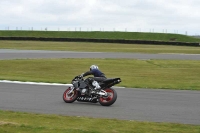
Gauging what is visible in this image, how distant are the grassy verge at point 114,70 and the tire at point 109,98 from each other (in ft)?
27.5

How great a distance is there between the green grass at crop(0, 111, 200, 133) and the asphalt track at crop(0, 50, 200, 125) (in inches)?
30.6

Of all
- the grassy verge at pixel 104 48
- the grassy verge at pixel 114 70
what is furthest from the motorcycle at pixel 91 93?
the grassy verge at pixel 104 48

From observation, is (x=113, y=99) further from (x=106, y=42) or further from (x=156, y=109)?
(x=106, y=42)

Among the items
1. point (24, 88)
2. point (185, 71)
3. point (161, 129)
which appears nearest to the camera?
point (161, 129)

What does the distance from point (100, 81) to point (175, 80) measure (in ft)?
35.9

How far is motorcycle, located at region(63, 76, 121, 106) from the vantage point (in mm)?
13586

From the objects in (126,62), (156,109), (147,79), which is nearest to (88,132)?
(156,109)

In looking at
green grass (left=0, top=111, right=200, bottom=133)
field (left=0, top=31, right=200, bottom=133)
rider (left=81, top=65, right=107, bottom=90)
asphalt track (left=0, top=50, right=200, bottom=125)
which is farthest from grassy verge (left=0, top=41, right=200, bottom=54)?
green grass (left=0, top=111, right=200, bottom=133)

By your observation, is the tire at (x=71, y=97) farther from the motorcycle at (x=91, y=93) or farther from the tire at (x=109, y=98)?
the tire at (x=109, y=98)

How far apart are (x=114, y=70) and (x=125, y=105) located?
15.1 meters

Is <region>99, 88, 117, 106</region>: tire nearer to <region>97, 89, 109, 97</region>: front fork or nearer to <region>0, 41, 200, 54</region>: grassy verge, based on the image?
<region>97, 89, 109, 97</region>: front fork

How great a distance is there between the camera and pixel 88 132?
30.0 feet

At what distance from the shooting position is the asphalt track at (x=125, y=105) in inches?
471

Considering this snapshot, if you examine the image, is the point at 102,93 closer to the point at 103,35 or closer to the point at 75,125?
the point at 75,125
